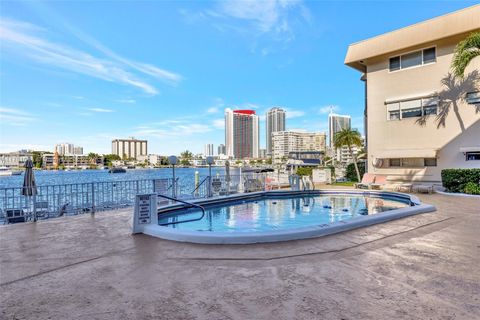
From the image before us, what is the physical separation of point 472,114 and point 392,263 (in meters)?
14.2

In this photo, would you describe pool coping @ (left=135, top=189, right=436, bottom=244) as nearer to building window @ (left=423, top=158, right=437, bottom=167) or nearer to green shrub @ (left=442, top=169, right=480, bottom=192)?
green shrub @ (left=442, top=169, right=480, bottom=192)

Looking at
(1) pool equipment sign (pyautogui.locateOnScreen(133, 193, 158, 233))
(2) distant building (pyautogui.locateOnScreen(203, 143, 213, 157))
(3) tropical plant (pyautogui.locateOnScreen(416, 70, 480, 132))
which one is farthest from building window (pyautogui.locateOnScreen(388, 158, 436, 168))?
(2) distant building (pyautogui.locateOnScreen(203, 143, 213, 157))

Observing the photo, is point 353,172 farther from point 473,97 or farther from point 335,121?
point 335,121

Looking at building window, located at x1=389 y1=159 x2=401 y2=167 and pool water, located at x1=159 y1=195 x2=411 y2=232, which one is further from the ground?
building window, located at x1=389 y1=159 x2=401 y2=167

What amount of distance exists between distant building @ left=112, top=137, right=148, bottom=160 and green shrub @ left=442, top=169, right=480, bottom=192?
98404 mm

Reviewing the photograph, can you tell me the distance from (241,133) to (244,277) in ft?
291

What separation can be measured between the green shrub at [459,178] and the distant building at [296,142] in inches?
2316

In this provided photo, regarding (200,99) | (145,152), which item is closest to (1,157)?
(200,99)

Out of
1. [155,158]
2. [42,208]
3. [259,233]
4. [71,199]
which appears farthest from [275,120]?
[259,233]

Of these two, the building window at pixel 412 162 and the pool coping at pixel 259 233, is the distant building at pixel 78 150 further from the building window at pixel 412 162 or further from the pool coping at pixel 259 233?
the pool coping at pixel 259 233

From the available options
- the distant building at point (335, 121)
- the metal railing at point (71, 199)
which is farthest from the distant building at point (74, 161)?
the metal railing at point (71, 199)

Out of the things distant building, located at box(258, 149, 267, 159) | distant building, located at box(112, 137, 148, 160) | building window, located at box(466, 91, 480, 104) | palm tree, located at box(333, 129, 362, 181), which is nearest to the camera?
building window, located at box(466, 91, 480, 104)

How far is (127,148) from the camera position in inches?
4067

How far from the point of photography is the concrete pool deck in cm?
283
